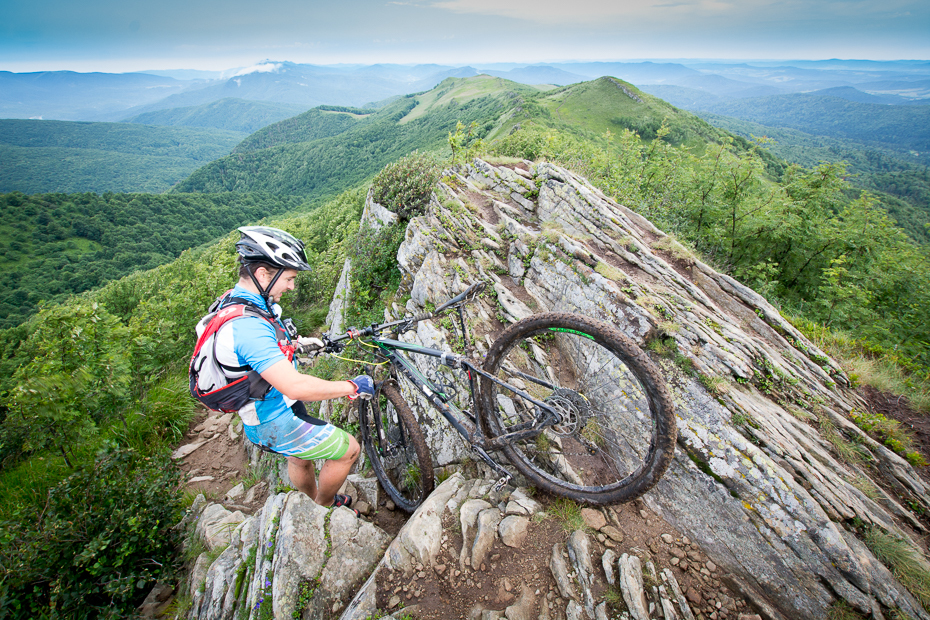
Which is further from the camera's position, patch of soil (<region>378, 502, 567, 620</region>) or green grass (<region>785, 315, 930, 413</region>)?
green grass (<region>785, 315, 930, 413</region>)

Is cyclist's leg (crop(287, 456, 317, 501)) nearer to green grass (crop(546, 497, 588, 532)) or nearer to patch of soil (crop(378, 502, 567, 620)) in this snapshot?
patch of soil (crop(378, 502, 567, 620))

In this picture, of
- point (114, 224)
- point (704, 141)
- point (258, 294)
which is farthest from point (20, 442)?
point (114, 224)

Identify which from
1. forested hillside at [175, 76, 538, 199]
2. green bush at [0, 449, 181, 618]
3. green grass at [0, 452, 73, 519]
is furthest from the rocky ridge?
forested hillside at [175, 76, 538, 199]

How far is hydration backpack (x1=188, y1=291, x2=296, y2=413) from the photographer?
357 cm

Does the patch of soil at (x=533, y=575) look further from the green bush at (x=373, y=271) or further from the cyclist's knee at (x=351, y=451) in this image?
the green bush at (x=373, y=271)

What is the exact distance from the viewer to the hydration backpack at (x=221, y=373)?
357 cm

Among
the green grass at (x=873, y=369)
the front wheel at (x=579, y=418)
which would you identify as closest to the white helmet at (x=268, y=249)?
the front wheel at (x=579, y=418)

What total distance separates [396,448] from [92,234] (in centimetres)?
16030

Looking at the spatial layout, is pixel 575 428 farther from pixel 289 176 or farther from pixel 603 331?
pixel 289 176

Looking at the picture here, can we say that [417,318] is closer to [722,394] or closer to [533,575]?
[533,575]

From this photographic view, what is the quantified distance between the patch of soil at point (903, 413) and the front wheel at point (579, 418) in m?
3.54

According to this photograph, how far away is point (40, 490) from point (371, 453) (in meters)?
5.47

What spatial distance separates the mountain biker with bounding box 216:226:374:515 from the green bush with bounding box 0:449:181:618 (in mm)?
1929

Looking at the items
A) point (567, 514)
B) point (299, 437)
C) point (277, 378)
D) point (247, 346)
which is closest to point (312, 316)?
point (299, 437)
